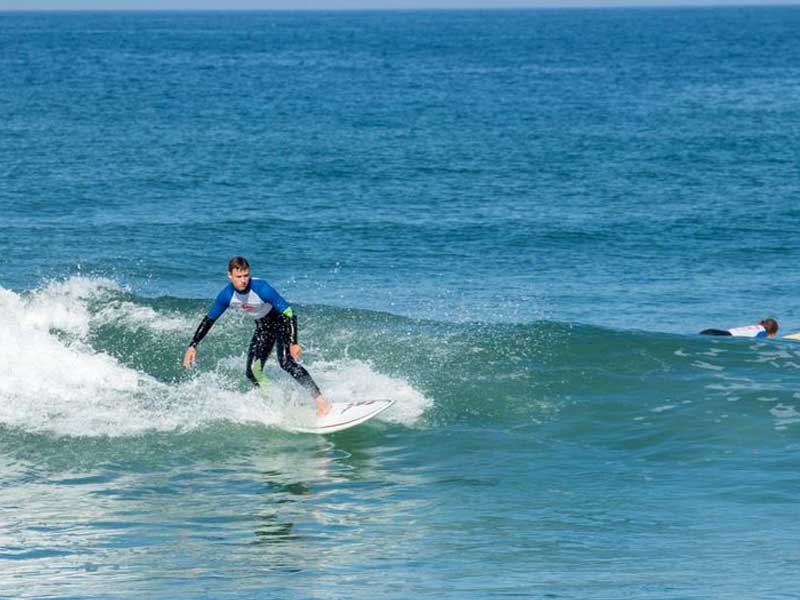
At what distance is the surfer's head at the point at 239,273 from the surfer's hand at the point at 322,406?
5.25 ft

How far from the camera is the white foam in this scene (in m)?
14.7

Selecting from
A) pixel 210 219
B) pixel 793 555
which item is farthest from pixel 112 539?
pixel 210 219

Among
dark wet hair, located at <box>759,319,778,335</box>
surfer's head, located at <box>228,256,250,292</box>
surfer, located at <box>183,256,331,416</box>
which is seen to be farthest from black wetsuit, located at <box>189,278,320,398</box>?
dark wet hair, located at <box>759,319,778,335</box>

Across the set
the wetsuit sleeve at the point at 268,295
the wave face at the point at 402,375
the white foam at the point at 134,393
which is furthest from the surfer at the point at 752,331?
the wetsuit sleeve at the point at 268,295

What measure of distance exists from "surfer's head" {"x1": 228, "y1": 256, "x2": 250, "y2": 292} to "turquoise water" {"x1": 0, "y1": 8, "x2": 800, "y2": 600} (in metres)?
1.94

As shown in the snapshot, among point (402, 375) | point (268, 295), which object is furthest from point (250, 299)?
point (402, 375)

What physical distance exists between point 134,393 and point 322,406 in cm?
295

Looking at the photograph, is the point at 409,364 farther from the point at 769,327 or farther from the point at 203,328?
the point at 769,327

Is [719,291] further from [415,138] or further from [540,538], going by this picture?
[415,138]

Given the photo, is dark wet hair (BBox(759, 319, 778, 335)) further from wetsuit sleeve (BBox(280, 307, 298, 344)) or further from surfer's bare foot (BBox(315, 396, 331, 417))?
wetsuit sleeve (BBox(280, 307, 298, 344))

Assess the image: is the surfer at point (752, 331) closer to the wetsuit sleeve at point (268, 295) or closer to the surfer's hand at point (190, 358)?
the wetsuit sleeve at point (268, 295)

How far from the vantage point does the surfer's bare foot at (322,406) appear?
46.3ft

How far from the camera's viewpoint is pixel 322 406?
14.2 metres

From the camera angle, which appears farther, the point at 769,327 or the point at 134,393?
the point at 769,327
